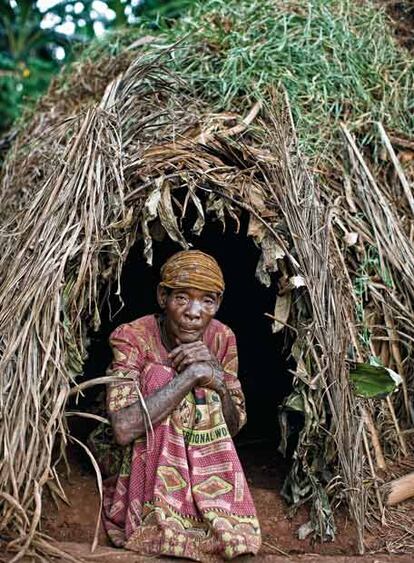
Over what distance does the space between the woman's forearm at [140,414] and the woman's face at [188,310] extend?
0.93 ft

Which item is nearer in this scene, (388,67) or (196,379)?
(196,379)

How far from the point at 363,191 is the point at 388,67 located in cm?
135

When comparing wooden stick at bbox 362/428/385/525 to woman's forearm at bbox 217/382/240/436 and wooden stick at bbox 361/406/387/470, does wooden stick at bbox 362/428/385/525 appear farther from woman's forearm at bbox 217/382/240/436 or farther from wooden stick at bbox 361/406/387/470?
woman's forearm at bbox 217/382/240/436

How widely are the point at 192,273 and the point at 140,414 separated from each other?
660mm

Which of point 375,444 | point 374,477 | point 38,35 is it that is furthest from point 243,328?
point 38,35

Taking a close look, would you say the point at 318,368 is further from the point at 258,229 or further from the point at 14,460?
the point at 14,460

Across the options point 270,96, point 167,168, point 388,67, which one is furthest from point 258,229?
point 388,67

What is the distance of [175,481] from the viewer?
3.95 m

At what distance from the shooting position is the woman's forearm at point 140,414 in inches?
155

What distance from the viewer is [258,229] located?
432cm

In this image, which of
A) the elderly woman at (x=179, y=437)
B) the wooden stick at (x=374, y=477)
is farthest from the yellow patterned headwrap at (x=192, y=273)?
the wooden stick at (x=374, y=477)

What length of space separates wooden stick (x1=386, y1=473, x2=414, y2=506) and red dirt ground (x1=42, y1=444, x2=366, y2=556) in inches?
12.2

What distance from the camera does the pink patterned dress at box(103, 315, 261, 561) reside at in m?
3.79

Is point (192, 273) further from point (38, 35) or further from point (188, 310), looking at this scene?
point (38, 35)
